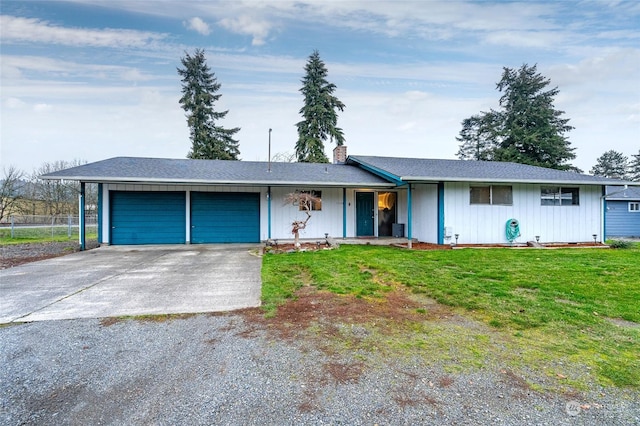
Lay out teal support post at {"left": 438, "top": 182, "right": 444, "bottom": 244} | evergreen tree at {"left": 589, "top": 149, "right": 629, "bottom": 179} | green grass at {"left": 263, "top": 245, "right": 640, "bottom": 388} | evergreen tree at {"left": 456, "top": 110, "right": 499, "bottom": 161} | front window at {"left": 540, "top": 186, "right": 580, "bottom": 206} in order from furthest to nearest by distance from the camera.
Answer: evergreen tree at {"left": 589, "top": 149, "right": 629, "bottom": 179} → evergreen tree at {"left": 456, "top": 110, "right": 499, "bottom": 161} → front window at {"left": 540, "top": 186, "right": 580, "bottom": 206} → teal support post at {"left": 438, "top": 182, "right": 444, "bottom": 244} → green grass at {"left": 263, "top": 245, "right": 640, "bottom": 388}

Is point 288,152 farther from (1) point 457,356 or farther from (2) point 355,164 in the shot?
(1) point 457,356

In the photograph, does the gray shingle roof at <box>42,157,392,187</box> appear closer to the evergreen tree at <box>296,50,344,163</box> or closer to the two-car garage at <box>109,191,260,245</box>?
the two-car garage at <box>109,191,260,245</box>

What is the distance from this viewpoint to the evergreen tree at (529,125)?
88.2 ft

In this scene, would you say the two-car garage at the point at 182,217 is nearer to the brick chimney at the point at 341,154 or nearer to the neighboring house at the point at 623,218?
the brick chimney at the point at 341,154

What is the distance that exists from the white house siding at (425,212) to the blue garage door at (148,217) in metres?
8.92

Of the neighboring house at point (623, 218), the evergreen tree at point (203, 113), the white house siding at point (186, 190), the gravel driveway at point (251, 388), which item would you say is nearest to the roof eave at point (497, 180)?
the white house siding at point (186, 190)

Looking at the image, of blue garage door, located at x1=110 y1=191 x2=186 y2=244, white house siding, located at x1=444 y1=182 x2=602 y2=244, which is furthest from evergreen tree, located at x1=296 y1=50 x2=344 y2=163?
white house siding, located at x1=444 y1=182 x2=602 y2=244

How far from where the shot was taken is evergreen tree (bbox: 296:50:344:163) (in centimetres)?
2678

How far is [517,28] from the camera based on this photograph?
11945 millimetres

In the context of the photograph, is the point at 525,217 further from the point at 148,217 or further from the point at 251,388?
the point at 148,217

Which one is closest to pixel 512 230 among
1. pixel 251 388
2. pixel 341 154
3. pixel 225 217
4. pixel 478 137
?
pixel 341 154

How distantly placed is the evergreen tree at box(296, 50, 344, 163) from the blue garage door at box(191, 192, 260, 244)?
49.7 ft

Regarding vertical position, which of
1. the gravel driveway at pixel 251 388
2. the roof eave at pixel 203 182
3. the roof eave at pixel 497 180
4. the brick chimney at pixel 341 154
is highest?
the brick chimney at pixel 341 154

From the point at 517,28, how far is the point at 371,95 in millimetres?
7733
